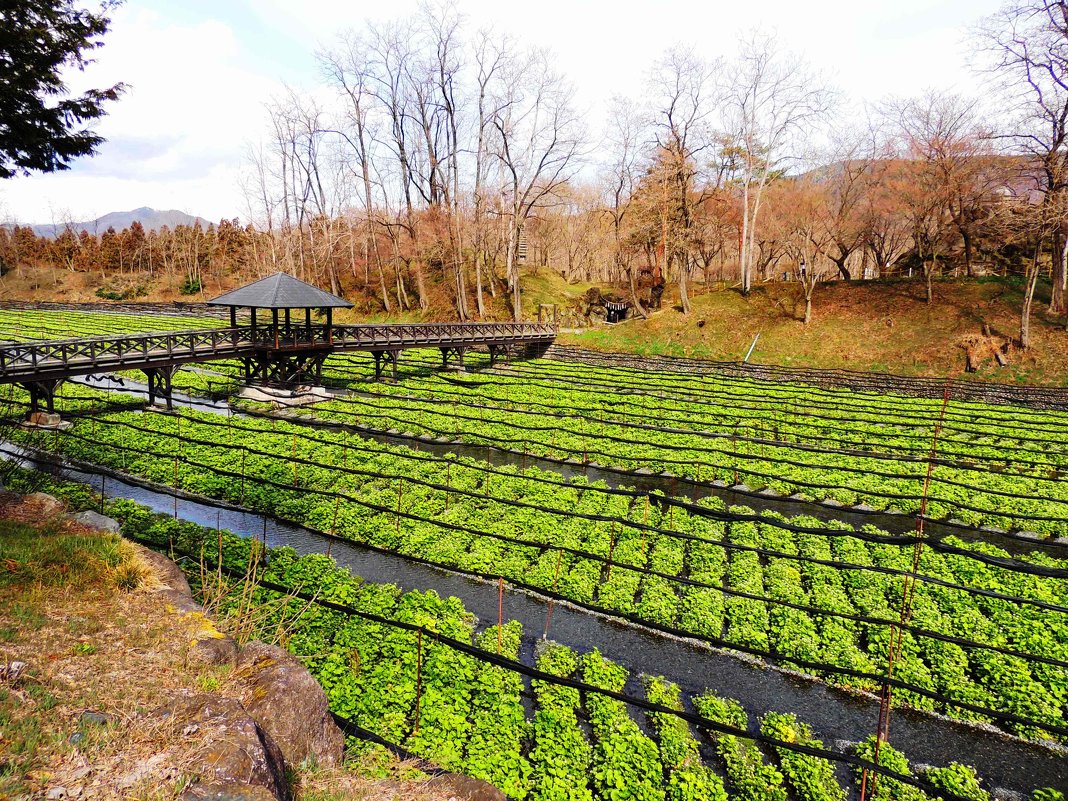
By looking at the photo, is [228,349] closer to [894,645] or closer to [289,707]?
[289,707]

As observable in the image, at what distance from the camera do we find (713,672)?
29.0 ft

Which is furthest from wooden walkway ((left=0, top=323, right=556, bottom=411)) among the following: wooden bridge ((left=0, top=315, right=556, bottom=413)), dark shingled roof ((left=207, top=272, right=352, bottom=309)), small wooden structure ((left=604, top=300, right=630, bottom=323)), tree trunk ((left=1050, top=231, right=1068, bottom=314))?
tree trunk ((left=1050, top=231, right=1068, bottom=314))

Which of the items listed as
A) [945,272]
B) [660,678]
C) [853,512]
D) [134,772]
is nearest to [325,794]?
[134,772]

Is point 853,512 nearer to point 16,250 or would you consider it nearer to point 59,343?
point 59,343

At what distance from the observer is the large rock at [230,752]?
14.5ft

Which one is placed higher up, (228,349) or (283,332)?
(283,332)

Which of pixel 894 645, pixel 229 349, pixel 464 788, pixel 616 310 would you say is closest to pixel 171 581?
pixel 464 788

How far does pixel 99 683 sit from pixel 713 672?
8.46 meters

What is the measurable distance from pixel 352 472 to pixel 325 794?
408 inches

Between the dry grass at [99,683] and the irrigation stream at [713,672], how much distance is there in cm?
412

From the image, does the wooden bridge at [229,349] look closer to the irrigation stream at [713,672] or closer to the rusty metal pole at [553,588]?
the irrigation stream at [713,672]

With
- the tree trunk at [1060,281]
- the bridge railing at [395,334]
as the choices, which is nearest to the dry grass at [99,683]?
the bridge railing at [395,334]

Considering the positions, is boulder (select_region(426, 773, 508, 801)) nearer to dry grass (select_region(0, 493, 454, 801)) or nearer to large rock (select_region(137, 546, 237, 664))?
dry grass (select_region(0, 493, 454, 801))

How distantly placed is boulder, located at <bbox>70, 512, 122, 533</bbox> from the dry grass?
1.30 metres
